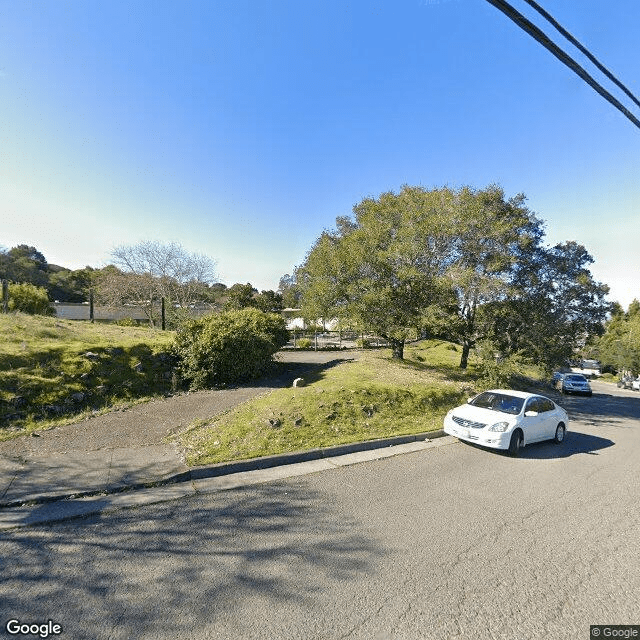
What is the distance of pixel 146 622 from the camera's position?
2.78 meters

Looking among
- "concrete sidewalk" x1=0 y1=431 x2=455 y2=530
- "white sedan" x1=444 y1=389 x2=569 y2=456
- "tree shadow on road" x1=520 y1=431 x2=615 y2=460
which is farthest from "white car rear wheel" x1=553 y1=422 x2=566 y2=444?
"concrete sidewalk" x1=0 y1=431 x2=455 y2=530

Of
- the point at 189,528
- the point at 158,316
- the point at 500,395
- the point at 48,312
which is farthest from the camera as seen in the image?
the point at 158,316

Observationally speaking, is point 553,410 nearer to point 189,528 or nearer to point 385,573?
point 385,573

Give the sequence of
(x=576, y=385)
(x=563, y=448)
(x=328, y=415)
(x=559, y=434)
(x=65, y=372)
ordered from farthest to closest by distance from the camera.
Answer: (x=576, y=385), (x=559, y=434), (x=65, y=372), (x=563, y=448), (x=328, y=415)

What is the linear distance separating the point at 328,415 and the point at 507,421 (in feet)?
13.0

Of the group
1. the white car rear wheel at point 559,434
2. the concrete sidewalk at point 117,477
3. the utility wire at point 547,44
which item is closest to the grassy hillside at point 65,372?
the concrete sidewalk at point 117,477

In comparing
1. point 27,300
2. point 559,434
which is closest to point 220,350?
point 559,434

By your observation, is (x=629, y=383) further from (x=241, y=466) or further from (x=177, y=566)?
(x=177, y=566)

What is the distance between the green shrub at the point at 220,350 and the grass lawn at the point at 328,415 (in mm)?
1826

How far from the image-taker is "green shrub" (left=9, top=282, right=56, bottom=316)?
674 inches

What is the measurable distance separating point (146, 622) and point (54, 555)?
1.47 metres

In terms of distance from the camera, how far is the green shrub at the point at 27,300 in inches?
674

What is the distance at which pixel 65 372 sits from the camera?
9047 mm

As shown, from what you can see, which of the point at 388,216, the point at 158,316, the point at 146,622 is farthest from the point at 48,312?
the point at 146,622
